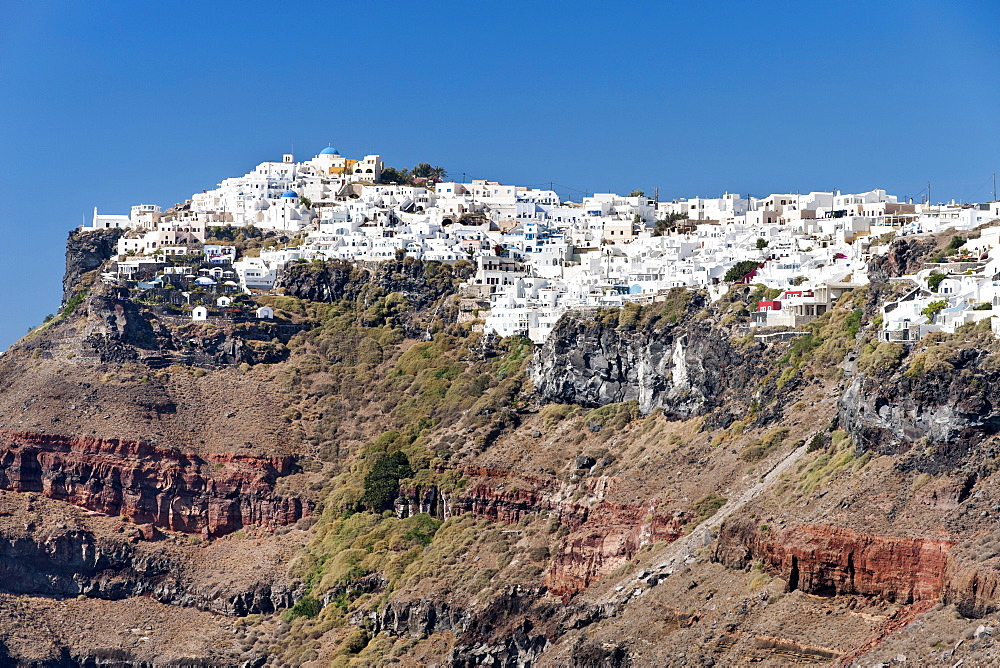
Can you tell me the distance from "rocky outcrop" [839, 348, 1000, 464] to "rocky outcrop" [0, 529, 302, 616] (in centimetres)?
4273

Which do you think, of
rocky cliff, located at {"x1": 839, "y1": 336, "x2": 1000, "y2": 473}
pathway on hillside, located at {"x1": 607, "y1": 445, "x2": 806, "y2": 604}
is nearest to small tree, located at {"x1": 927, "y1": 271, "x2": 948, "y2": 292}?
pathway on hillside, located at {"x1": 607, "y1": 445, "x2": 806, "y2": 604}

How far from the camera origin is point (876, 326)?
97.4 metres

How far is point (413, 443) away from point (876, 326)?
34882 millimetres

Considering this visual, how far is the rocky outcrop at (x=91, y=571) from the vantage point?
123 metres

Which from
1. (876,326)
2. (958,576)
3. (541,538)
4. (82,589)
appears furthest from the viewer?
(82,589)

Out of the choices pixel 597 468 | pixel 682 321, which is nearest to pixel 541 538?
pixel 597 468

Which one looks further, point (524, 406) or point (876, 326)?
point (524, 406)

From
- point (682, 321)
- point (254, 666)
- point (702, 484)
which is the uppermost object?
point (682, 321)

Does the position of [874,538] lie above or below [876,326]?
below

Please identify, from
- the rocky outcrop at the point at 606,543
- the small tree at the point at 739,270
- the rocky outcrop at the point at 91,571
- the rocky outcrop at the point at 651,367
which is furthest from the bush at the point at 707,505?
the rocky outcrop at the point at 91,571

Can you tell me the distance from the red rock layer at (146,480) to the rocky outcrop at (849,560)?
44.1 meters

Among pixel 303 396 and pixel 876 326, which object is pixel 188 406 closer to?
pixel 303 396

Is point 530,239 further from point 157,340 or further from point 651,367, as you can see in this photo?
point 651,367

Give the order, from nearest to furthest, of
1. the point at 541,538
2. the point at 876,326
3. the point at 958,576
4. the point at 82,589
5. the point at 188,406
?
the point at 958,576 → the point at 876,326 → the point at 541,538 → the point at 82,589 → the point at 188,406
